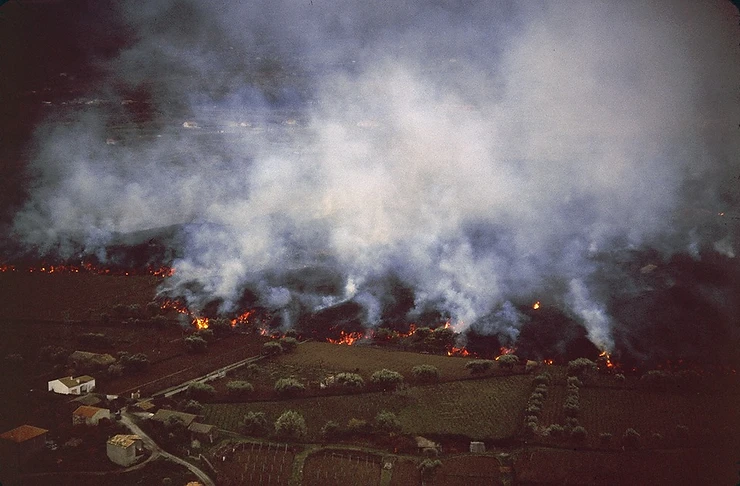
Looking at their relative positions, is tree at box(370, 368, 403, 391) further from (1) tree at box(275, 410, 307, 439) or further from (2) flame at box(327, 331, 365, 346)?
(2) flame at box(327, 331, 365, 346)

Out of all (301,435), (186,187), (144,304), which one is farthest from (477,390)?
(186,187)

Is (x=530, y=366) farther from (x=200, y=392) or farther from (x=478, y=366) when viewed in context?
(x=200, y=392)

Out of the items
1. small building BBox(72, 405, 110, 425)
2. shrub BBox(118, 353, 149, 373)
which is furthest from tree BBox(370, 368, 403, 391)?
small building BBox(72, 405, 110, 425)

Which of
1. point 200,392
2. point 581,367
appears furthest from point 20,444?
point 581,367

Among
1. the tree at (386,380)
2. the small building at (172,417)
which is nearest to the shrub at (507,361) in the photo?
the tree at (386,380)

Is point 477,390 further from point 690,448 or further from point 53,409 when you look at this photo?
point 53,409

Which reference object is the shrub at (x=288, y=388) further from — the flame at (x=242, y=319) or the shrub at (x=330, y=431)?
the flame at (x=242, y=319)
